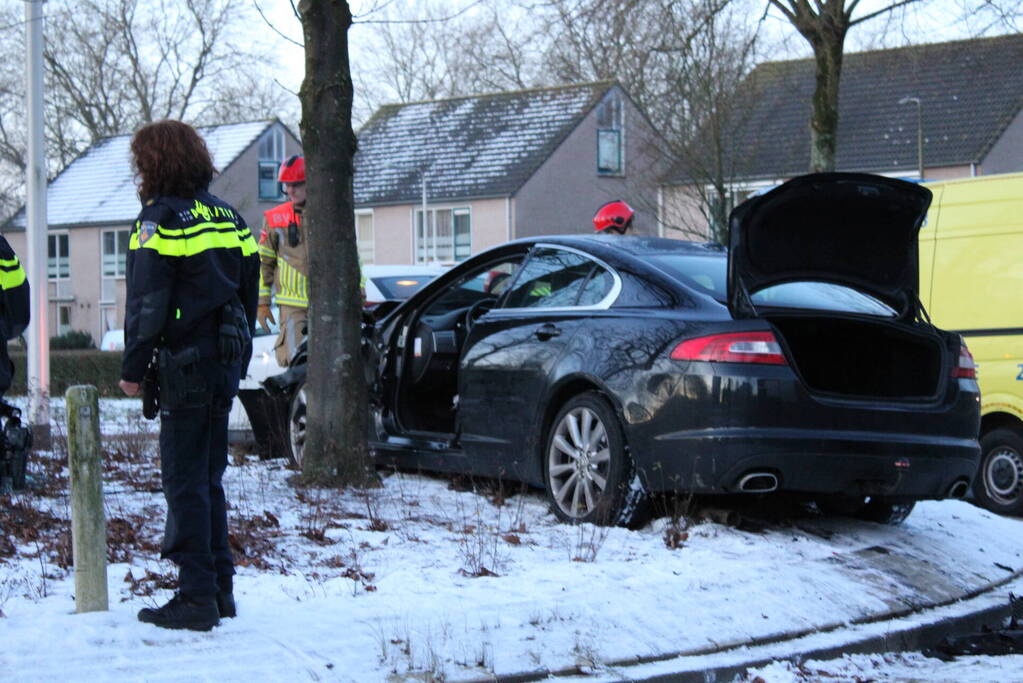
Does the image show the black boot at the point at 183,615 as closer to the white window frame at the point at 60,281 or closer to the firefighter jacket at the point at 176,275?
the firefighter jacket at the point at 176,275

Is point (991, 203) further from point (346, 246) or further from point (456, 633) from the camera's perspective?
point (456, 633)

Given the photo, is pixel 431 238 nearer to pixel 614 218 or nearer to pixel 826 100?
pixel 826 100

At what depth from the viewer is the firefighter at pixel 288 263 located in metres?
10.5

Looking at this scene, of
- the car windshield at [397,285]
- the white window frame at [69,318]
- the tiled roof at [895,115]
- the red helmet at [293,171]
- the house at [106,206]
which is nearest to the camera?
the red helmet at [293,171]

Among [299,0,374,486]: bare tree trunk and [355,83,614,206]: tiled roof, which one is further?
[355,83,614,206]: tiled roof

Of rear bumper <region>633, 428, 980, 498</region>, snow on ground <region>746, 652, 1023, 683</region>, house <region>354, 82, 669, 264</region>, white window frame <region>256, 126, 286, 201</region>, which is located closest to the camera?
snow on ground <region>746, 652, 1023, 683</region>

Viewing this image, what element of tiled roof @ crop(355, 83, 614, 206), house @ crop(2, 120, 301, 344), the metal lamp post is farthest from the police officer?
house @ crop(2, 120, 301, 344)

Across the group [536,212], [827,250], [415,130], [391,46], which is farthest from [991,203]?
[391,46]

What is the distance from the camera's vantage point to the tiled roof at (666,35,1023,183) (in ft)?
138

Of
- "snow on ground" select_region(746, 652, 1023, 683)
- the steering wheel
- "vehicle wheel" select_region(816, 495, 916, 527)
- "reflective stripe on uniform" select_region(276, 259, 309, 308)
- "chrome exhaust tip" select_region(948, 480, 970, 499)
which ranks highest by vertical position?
"reflective stripe on uniform" select_region(276, 259, 309, 308)

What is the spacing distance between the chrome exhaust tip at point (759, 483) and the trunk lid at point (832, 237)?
77cm

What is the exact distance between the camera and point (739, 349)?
685 cm

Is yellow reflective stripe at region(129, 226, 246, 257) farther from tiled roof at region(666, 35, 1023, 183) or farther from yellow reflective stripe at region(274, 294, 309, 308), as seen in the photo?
tiled roof at region(666, 35, 1023, 183)

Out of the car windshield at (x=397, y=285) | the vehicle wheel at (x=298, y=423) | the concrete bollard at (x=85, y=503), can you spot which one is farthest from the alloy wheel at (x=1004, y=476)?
the concrete bollard at (x=85, y=503)
